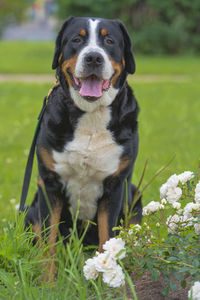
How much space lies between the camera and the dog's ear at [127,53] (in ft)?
11.0

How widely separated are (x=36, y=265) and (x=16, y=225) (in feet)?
1.06

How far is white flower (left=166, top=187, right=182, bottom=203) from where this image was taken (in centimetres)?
271

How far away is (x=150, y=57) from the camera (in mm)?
24625

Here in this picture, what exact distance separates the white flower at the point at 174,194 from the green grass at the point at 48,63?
15.8 metres

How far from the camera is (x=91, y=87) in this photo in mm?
3221

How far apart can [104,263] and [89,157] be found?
897mm

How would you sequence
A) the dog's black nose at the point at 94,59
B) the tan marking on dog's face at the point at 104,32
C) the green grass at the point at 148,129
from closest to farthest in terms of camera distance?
the dog's black nose at the point at 94,59, the tan marking on dog's face at the point at 104,32, the green grass at the point at 148,129

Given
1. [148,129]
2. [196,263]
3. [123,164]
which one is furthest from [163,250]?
[148,129]

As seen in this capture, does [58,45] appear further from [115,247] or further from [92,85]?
[115,247]

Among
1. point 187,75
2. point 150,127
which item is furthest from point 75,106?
point 187,75

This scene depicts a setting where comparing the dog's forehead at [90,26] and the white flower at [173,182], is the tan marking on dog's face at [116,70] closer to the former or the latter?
the dog's forehead at [90,26]

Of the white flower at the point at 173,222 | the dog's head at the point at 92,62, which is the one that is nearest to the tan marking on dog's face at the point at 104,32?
the dog's head at the point at 92,62

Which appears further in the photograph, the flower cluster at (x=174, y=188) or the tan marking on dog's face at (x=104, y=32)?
the tan marking on dog's face at (x=104, y=32)

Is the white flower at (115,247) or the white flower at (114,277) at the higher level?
the white flower at (115,247)
